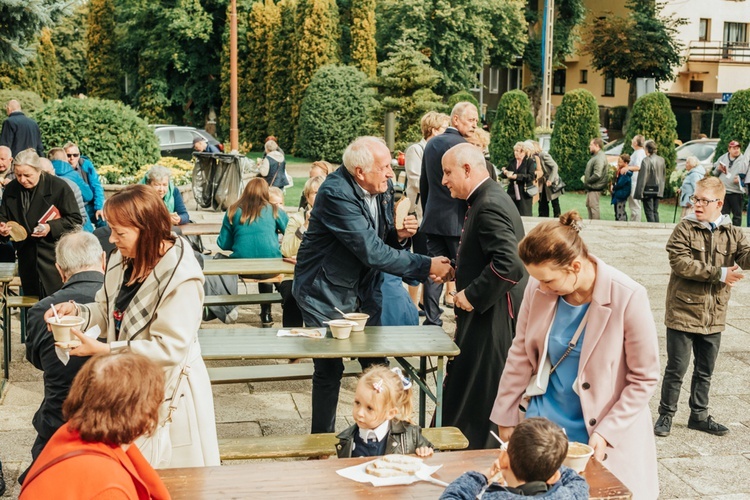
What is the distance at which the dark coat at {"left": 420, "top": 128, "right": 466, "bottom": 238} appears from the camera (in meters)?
8.22

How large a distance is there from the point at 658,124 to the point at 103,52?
2870 cm

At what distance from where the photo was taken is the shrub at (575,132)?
25734 mm

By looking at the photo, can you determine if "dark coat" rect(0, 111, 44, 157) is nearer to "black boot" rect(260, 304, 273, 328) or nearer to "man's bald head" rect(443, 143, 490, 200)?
"black boot" rect(260, 304, 273, 328)

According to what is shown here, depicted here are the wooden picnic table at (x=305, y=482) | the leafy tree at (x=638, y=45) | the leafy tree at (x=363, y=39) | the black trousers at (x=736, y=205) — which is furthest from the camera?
the leafy tree at (x=638, y=45)

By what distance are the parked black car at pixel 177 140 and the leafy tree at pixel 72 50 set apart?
2311 centimetres

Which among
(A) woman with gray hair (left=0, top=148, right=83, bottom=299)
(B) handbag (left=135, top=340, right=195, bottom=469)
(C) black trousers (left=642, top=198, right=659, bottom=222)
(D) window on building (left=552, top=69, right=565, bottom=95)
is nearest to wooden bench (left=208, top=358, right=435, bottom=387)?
(A) woman with gray hair (left=0, top=148, right=83, bottom=299)

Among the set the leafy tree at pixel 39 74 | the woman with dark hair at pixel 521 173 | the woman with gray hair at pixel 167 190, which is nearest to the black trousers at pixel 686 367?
the woman with gray hair at pixel 167 190

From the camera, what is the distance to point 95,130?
18078mm

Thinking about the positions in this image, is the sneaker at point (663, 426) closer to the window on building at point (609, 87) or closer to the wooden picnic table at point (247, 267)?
the wooden picnic table at point (247, 267)

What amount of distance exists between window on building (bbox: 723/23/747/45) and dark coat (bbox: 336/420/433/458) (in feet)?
163

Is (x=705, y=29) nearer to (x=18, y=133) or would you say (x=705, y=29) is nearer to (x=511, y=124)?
(x=511, y=124)

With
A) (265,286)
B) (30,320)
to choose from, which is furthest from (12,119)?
(30,320)

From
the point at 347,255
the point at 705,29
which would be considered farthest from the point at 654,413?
the point at 705,29

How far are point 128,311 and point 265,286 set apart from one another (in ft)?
19.3
